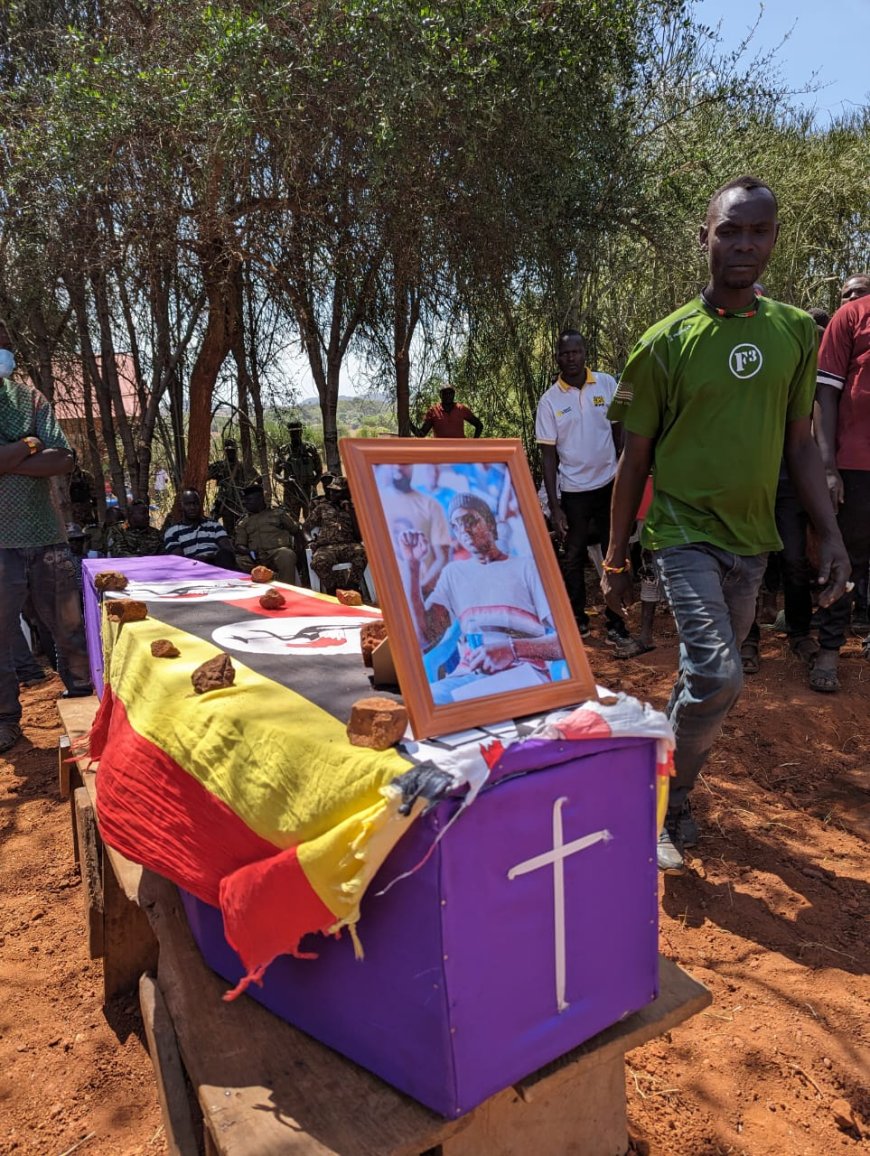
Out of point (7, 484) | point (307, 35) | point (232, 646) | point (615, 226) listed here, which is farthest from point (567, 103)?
point (232, 646)

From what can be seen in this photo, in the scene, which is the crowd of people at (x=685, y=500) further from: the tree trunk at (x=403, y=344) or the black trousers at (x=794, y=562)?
the tree trunk at (x=403, y=344)

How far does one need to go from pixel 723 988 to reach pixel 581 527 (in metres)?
3.57

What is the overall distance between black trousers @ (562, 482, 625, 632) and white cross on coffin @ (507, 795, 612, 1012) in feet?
13.3

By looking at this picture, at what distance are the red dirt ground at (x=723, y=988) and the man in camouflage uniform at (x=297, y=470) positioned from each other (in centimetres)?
517

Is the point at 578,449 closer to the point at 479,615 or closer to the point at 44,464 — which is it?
the point at 44,464

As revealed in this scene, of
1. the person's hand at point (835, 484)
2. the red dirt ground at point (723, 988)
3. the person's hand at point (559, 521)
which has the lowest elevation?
the red dirt ground at point (723, 988)

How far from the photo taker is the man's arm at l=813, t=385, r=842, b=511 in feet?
13.8

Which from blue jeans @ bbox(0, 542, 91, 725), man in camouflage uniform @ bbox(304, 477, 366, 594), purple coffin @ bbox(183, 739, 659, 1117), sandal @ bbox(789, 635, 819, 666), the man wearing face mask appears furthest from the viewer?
man in camouflage uniform @ bbox(304, 477, 366, 594)

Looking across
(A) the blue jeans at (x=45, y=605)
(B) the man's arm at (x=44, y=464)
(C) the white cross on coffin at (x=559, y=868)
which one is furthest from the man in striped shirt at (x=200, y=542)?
(C) the white cross on coffin at (x=559, y=868)

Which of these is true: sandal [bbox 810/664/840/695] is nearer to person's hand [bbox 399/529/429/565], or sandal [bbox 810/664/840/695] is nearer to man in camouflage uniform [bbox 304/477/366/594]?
man in camouflage uniform [bbox 304/477/366/594]

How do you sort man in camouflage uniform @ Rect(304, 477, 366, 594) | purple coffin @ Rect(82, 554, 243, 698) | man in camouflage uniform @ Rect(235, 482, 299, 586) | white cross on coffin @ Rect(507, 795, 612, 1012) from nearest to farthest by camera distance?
Result: 1. white cross on coffin @ Rect(507, 795, 612, 1012)
2. purple coffin @ Rect(82, 554, 243, 698)
3. man in camouflage uniform @ Rect(304, 477, 366, 594)
4. man in camouflage uniform @ Rect(235, 482, 299, 586)

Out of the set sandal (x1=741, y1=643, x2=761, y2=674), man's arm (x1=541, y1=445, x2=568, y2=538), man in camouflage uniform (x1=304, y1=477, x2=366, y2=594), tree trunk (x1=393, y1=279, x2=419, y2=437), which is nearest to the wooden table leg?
sandal (x1=741, y1=643, x2=761, y2=674)

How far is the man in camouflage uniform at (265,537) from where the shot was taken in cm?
698

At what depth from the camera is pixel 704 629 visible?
2.42m
